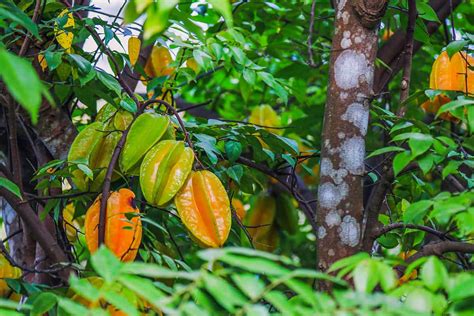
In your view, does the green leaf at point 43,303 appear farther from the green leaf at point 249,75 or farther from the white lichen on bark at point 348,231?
the green leaf at point 249,75

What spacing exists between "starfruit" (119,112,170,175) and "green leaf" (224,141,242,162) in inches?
8.0

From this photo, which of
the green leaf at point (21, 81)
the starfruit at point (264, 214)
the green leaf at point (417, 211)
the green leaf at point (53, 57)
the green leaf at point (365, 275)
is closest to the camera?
the green leaf at point (21, 81)

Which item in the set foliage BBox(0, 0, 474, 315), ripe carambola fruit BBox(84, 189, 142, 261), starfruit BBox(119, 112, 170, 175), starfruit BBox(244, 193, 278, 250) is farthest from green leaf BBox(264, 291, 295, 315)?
starfruit BBox(244, 193, 278, 250)

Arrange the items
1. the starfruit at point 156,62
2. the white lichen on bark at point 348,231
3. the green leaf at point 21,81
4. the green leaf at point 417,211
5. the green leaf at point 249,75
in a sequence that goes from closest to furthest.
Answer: the green leaf at point 21,81
the green leaf at point 417,211
the white lichen on bark at point 348,231
the green leaf at point 249,75
the starfruit at point 156,62

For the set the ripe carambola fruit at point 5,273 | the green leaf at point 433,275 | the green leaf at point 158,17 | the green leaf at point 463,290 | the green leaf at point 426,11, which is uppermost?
the green leaf at point 158,17

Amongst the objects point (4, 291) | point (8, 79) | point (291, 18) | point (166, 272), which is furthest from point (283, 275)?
point (291, 18)

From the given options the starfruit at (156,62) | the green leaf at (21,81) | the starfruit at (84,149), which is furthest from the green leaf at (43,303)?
the starfruit at (156,62)

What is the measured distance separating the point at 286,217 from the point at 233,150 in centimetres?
120

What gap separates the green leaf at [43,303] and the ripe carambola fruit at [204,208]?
0.39 metres

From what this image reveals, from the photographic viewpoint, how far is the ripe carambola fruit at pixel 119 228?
5.16 feet

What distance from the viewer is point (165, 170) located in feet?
5.17

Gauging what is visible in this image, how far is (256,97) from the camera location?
3721mm

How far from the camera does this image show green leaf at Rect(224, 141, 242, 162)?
178 centimetres

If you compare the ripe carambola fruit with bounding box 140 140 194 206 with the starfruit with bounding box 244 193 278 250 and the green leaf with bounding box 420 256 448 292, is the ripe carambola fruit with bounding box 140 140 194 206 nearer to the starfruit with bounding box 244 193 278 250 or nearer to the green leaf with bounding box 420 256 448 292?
the green leaf with bounding box 420 256 448 292
